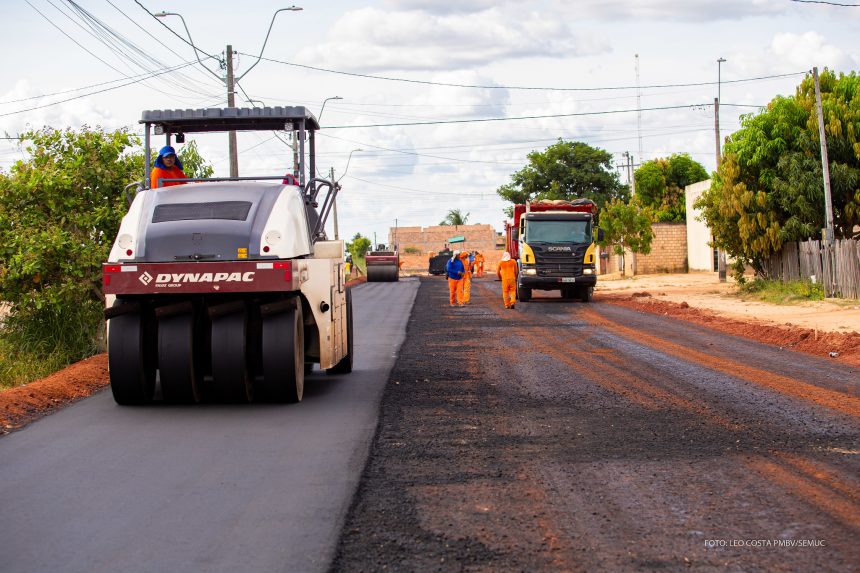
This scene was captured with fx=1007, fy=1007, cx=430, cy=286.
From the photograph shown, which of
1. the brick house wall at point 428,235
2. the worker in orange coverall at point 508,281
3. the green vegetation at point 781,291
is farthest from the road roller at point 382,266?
the brick house wall at point 428,235

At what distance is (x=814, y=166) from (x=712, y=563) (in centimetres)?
2440

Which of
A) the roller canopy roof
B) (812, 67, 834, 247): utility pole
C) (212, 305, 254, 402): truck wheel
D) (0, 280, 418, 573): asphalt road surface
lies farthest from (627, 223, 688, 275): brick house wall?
(212, 305, 254, 402): truck wheel

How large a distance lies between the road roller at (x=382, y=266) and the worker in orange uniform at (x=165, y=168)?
150 feet

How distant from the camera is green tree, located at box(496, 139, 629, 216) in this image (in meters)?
76.2

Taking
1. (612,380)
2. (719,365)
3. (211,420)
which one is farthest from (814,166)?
(211,420)

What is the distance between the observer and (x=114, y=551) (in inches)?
203

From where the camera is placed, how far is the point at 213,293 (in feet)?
31.6

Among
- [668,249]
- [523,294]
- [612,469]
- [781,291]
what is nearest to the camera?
[612,469]

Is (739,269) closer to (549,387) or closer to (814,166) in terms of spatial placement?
(814,166)

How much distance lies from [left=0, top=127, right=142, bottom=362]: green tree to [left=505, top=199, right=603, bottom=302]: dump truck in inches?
595

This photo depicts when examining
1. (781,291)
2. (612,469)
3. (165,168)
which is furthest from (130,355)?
(781,291)

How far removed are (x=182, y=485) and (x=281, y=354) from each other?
3.12 m

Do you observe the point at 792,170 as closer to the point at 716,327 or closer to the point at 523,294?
the point at 523,294

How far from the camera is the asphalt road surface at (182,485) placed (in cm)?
512
